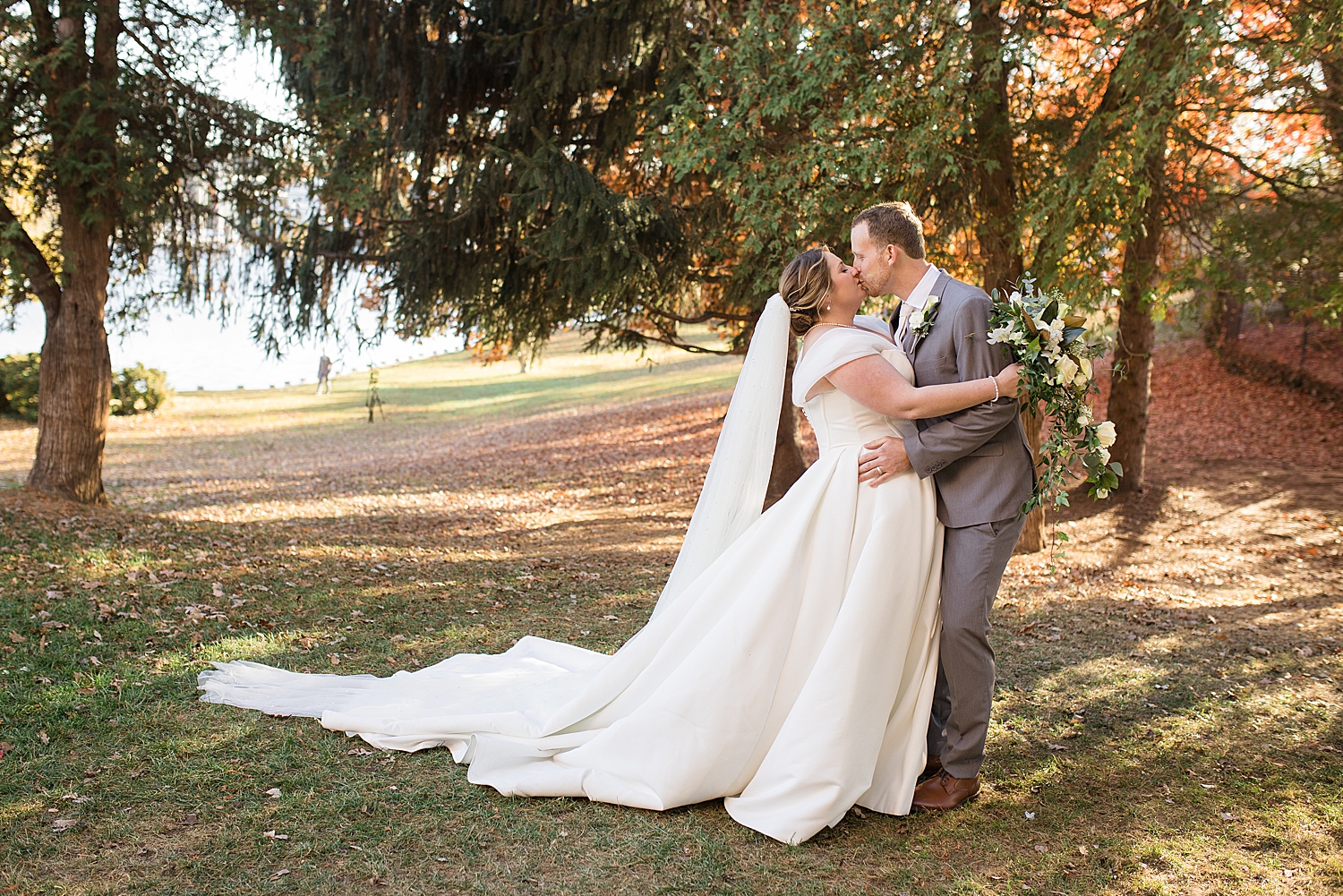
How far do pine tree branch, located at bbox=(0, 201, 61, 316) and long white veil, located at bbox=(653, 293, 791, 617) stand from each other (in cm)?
815

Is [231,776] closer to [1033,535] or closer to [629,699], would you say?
[629,699]

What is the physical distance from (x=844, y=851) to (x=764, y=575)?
3.76ft

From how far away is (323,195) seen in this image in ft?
33.7

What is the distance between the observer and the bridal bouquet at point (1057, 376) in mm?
3850

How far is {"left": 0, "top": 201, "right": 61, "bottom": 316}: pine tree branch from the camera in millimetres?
9234

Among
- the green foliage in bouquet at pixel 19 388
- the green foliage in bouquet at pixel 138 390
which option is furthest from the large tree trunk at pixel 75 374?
the green foliage in bouquet at pixel 138 390

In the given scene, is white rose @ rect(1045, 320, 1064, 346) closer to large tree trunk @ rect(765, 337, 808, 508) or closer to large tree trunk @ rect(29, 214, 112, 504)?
large tree trunk @ rect(765, 337, 808, 508)

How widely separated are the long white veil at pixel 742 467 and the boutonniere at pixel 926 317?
0.71 meters

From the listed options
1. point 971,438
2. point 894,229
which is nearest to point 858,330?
point 894,229

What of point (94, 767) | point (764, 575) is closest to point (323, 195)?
point (94, 767)

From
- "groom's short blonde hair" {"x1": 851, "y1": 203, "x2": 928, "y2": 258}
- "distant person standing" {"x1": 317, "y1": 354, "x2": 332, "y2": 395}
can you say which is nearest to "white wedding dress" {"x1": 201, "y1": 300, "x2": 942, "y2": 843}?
"groom's short blonde hair" {"x1": 851, "y1": 203, "x2": 928, "y2": 258}

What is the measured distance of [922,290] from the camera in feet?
13.9

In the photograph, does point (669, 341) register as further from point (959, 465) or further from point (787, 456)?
point (959, 465)

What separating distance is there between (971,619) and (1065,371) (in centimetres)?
109
